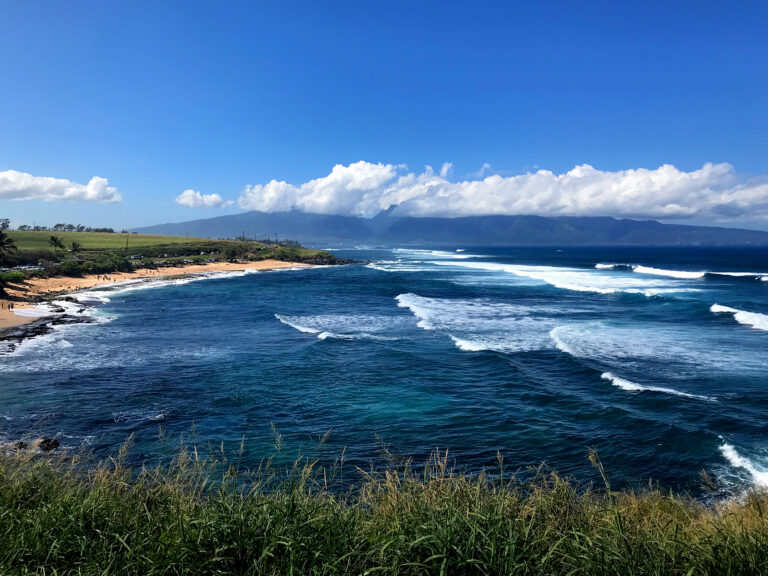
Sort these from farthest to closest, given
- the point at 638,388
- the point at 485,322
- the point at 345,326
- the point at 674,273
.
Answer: the point at 674,273
the point at 485,322
the point at 345,326
the point at 638,388

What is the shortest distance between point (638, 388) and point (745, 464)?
684 cm

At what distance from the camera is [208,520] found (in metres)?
6.33

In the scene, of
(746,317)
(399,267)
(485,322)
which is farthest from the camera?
(399,267)

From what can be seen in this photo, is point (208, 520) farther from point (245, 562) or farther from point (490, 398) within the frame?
point (490, 398)

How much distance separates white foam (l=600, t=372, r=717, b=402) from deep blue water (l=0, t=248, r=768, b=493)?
0.44 ft

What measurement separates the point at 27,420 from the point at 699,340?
118 ft

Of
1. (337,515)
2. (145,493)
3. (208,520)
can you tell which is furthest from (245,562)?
(145,493)

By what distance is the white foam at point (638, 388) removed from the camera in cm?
2094

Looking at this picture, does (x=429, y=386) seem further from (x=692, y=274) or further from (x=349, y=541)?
(x=692, y=274)

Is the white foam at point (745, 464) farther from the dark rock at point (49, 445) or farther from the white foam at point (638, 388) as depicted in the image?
the dark rock at point (49, 445)

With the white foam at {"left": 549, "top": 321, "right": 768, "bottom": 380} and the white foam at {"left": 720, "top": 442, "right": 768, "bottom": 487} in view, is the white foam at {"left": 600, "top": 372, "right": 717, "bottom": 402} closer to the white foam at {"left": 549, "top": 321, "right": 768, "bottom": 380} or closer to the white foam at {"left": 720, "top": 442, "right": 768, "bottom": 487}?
the white foam at {"left": 549, "top": 321, "right": 768, "bottom": 380}

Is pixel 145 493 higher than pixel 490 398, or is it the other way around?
pixel 145 493

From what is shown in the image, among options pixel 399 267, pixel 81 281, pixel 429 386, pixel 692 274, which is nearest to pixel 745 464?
pixel 429 386

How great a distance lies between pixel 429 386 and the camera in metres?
23.5
